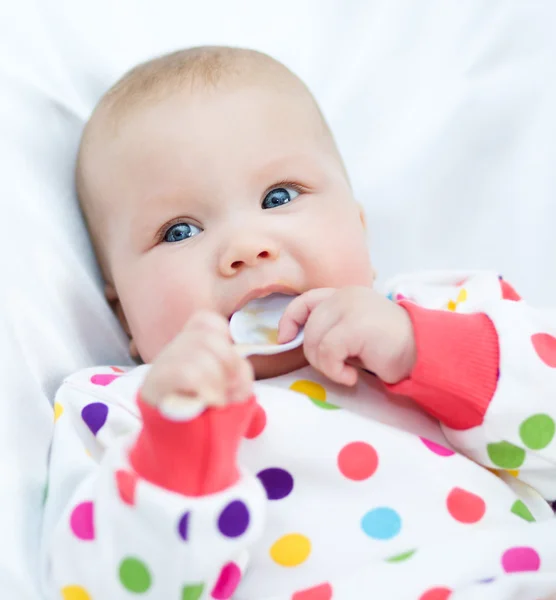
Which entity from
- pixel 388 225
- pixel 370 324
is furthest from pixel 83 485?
pixel 388 225

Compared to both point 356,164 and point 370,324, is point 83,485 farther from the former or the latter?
point 356,164

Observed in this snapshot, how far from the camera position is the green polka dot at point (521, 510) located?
0.99 meters

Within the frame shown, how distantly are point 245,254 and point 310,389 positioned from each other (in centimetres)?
19

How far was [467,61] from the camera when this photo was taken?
171 cm

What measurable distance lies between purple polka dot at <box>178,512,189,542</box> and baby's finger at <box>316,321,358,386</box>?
0.29m

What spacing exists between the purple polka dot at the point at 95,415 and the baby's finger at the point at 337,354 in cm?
28

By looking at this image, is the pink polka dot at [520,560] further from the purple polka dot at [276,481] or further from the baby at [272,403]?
the purple polka dot at [276,481]

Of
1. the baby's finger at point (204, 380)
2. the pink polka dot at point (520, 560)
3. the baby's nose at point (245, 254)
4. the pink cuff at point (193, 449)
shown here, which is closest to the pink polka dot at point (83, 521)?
the pink cuff at point (193, 449)

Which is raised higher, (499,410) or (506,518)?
(499,410)

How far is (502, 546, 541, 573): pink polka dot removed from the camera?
36.0 inches

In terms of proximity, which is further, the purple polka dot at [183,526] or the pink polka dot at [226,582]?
the pink polka dot at [226,582]

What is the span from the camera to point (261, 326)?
1.06 meters

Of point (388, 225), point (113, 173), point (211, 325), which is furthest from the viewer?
point (388, 225)

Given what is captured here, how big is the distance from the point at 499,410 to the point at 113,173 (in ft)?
2.09
